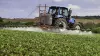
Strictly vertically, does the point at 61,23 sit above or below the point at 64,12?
below

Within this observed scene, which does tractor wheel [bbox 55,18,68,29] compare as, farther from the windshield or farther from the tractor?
the windshield

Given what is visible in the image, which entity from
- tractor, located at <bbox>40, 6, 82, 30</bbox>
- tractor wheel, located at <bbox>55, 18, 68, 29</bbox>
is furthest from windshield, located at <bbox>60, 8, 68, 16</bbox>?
tractor wheel, located at <bbox>55, 18, 68, 29</bbox>

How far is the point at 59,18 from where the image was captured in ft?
117

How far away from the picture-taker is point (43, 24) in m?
36.0

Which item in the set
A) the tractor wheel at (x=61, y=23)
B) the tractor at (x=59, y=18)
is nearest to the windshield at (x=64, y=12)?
the tractor at (x=59, y=18)

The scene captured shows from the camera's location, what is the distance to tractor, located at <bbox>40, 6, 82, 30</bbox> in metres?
35.6

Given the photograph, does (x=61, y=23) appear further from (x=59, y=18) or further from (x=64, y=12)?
(x=64, y=12)

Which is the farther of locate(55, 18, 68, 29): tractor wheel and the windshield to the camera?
the windshield

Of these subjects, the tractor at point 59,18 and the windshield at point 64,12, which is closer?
the tractor at point 59,18

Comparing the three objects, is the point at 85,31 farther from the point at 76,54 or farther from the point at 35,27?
the point at 76,54

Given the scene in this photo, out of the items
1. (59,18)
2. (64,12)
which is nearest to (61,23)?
(59,18)

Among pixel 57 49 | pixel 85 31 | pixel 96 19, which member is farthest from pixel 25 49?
pixel 96 19

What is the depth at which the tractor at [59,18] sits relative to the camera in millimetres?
35562

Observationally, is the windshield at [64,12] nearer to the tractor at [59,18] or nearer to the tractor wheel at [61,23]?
the tractor at [59,18]
